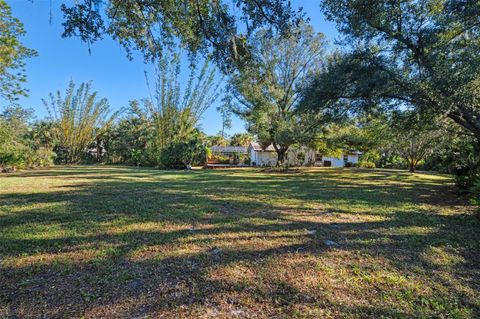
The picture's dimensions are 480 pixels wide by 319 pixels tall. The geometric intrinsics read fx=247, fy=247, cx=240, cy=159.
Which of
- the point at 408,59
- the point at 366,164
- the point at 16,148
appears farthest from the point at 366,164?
the point at 16,148

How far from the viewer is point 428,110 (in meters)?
7.52

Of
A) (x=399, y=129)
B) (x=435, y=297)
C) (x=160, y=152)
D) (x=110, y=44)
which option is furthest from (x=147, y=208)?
(x=160, y=152)

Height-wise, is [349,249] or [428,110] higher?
[428,110]

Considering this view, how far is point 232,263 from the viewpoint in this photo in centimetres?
261

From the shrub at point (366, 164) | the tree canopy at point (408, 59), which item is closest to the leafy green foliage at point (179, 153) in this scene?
the tree canopy at point (408, 59)

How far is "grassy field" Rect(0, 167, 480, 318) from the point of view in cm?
193

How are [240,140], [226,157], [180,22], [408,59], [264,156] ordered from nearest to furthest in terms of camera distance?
[180,22] → [408,59] → [264,156] → [226,157] → [240,140]

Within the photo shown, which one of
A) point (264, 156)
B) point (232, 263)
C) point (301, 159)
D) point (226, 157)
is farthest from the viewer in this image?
point (226, 157)

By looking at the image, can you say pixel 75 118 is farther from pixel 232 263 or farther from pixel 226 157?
pixel 232 263

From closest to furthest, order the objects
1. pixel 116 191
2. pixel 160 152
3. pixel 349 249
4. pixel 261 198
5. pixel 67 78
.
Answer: pixel 349 249 < pixel 261 198 < pixel 116 191 < pixel 160 152 < pixel 67 78

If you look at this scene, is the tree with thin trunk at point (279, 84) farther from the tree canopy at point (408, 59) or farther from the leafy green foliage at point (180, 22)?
the leafy green foliage at point (180, 22)

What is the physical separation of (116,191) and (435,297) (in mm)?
7055

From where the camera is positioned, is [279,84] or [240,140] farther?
[240,140]

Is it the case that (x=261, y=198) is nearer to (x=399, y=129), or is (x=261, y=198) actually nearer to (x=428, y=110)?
(x=428, y=110)
